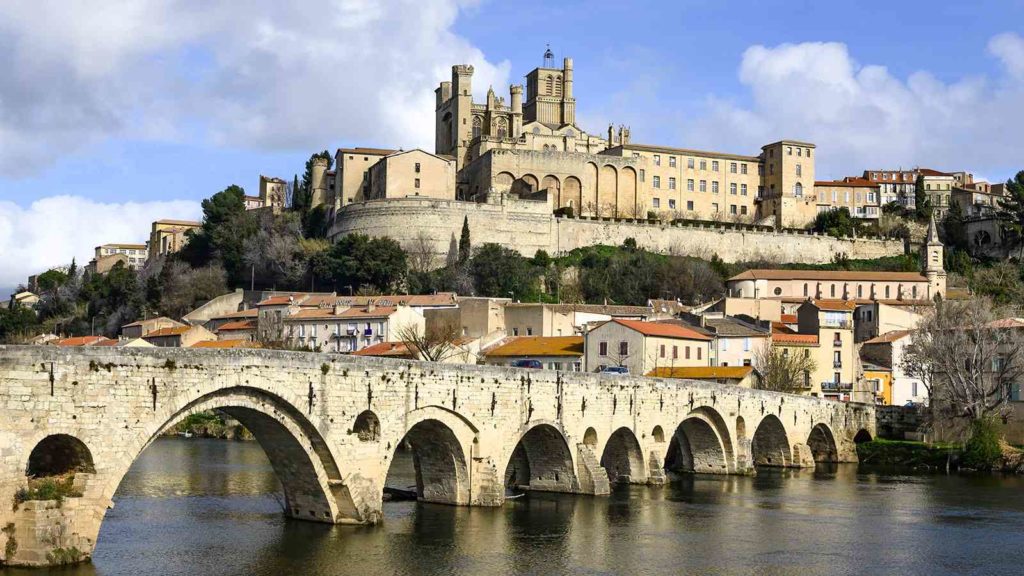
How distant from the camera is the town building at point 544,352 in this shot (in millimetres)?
58531

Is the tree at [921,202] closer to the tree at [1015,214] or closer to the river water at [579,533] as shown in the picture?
the tree at [1015,214]

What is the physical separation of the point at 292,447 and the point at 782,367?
37.5 metres

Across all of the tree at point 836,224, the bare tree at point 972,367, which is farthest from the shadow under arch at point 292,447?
the tree at point 836,224

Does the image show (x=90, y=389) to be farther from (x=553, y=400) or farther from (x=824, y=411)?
(x=824, y=411)

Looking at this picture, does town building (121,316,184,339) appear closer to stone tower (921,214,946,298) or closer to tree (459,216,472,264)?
tree (459,216,472,264)

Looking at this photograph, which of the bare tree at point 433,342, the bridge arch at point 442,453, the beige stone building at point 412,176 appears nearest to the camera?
the bridge arch at point 442,453

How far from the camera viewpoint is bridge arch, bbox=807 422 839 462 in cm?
5682

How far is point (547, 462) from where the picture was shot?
38562 millimetres

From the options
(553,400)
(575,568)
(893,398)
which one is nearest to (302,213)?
(893,398)

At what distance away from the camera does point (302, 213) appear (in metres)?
108

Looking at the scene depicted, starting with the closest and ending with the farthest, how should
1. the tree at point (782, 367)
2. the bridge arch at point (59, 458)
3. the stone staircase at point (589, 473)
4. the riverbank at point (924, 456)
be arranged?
1. the bridge arch at point (59, 458)
2. the stone staircase at point (589, 473)
3. the riverbank at point (924, 456)
4. the tree at point (782, 367)

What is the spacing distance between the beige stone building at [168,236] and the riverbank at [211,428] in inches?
1865

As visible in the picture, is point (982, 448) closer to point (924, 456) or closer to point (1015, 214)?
point (924, 456)

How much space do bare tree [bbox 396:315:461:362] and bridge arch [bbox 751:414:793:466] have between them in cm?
1513
